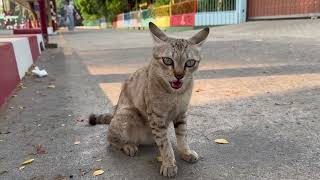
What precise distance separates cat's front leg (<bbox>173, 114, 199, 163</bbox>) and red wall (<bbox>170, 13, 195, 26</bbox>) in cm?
2044

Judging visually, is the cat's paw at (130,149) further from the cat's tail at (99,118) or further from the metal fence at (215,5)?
the metal fence at (215,5)

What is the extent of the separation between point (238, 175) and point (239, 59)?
6.10 m

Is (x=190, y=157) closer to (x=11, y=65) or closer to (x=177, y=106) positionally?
(x=177, y=106)

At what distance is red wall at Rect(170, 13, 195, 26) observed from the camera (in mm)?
23622

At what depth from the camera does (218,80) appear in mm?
6531

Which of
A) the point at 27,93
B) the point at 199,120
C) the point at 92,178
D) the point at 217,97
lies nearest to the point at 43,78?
the point at 27,93

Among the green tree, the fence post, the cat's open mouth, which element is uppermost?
the cat's open mouth

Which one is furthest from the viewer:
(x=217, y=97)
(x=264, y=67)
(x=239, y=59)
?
(x=239, y=59)

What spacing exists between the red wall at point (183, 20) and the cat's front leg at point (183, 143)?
20445 millimetres

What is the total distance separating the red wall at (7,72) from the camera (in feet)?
17.6

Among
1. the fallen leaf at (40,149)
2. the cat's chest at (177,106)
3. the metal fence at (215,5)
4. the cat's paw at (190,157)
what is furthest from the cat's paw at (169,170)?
the metal fence at (215,5)

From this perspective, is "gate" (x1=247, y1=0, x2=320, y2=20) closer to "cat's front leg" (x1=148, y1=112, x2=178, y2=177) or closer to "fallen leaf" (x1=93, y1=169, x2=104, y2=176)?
"cat's front leg" (x1=148, y1=112, x2=178, y2=177)

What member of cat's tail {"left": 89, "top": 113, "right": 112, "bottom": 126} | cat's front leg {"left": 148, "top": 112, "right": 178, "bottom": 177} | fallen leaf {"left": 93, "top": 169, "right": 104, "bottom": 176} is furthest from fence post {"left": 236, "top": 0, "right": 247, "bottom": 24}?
fallen leaf {"left": 93, "top": 169, "right": 104, "bottom": 176}

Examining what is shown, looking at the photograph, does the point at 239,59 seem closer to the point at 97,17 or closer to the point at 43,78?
the point at 43,78
